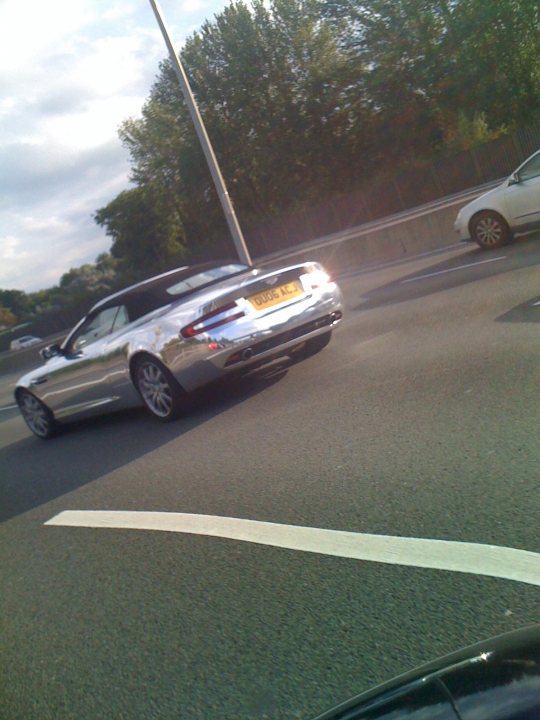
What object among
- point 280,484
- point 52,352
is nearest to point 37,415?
point 52,352

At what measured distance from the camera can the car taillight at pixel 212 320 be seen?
826 cm

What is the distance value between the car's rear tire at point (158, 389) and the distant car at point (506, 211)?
7691 mm

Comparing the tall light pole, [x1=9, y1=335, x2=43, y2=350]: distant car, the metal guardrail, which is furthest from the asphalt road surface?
[x1=9, y1=335, x2=43, y2=350]: distant car

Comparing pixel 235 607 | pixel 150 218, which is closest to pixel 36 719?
pixel 235 607

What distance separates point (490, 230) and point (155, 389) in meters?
7.92

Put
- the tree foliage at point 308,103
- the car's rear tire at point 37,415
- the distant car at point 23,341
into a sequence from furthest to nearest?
the distant car at point 23,341, the tree foliage at point 308,103, the car's rear tire at point 37,415

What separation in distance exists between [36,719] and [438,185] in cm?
4562

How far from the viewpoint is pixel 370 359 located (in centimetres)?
920

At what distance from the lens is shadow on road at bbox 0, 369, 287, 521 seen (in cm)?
804

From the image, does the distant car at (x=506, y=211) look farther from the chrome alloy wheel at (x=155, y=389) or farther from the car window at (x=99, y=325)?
the chrome alloy wheel at (x=155, y=389)

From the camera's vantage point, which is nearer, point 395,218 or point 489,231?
point 489,231

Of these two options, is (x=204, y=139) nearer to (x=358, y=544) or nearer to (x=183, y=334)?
(x=183, y=334)

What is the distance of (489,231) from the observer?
1453 centimetres

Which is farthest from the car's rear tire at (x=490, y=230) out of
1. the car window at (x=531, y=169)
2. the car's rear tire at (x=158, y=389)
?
the car's rear tire at (x=158, y=389)
